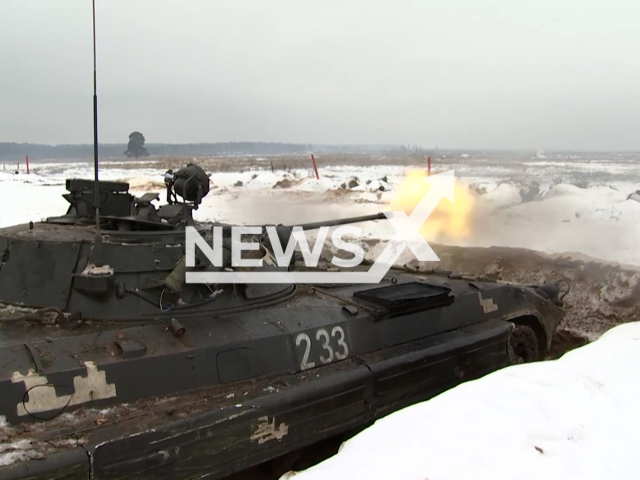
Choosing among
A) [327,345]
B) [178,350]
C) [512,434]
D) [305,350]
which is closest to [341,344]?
[327,345]

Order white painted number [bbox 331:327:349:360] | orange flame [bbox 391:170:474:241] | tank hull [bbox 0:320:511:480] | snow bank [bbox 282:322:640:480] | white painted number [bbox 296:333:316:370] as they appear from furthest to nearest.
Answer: orange flame [bbox 391:170:474:241] < white painted number [bbox 331:327:349:360] < white painted number [bbox 296:333:316:370] < tank hull [bbox 0:320:511:480] < snow bank [bbox 282:322:640:480]

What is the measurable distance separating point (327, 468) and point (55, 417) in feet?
6.93

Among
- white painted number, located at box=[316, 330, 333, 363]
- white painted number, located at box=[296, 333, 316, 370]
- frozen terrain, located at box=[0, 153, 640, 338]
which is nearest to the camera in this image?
white painted number, located at box=[296, 333, 316, 370]

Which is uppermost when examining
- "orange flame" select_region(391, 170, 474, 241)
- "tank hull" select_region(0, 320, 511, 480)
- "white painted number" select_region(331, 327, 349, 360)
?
"orange flame" select_region(391, 170, 474, 241)

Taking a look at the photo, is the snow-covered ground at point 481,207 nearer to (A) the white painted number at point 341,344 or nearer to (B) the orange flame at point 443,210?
(B) the orange flame at point 443,210

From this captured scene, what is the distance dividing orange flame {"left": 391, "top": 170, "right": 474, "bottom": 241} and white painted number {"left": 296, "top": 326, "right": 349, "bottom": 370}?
11452 millimetres

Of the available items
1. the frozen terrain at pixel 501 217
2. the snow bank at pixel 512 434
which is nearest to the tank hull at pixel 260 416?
the snow bank at pixel 512 434

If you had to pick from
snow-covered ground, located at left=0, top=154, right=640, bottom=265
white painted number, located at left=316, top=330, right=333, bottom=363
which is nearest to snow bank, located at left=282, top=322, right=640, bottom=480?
white painted number, located at left=316, top=330, right=333, bottom=363

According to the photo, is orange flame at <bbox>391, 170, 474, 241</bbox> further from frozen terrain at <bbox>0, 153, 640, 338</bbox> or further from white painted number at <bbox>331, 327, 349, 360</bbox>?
white painted number at <bbox>331, 327, 349, 360</bbox>

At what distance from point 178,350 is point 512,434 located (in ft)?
9.42

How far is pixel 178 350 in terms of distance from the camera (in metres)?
5.33

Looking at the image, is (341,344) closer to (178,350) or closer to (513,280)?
(178,350)

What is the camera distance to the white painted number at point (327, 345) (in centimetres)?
605

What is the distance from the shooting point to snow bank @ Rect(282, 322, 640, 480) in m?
4.31
